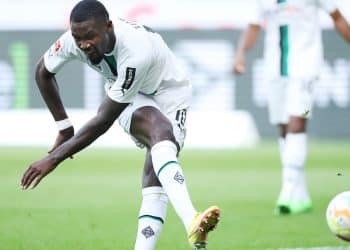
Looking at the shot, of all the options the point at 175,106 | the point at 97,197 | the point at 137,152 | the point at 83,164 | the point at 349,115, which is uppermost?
the point at 349,115

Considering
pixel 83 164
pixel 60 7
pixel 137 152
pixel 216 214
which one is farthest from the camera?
pixel 60 7

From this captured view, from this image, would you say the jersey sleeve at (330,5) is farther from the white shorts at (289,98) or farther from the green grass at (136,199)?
the green grass at (136,199)

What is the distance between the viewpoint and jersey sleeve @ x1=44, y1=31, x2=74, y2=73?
663 centimetres

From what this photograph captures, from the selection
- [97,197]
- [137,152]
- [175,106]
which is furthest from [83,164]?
[175,106]

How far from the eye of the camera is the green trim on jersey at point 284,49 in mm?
10203

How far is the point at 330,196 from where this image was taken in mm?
11469

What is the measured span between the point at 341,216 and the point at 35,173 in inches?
76.3

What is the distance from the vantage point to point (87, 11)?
6012 mm

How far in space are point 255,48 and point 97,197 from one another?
8.27m

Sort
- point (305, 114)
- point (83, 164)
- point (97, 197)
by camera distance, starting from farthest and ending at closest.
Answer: point (83, 164) → point (97, 197) → point (305, 114)

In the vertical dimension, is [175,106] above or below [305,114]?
below

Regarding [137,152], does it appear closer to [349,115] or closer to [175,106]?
[349,115]

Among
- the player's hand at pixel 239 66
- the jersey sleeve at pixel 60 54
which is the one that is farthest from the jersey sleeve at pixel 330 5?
the jersey sleeve at pixel 60 54

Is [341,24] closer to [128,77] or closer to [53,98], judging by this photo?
[53,98]
